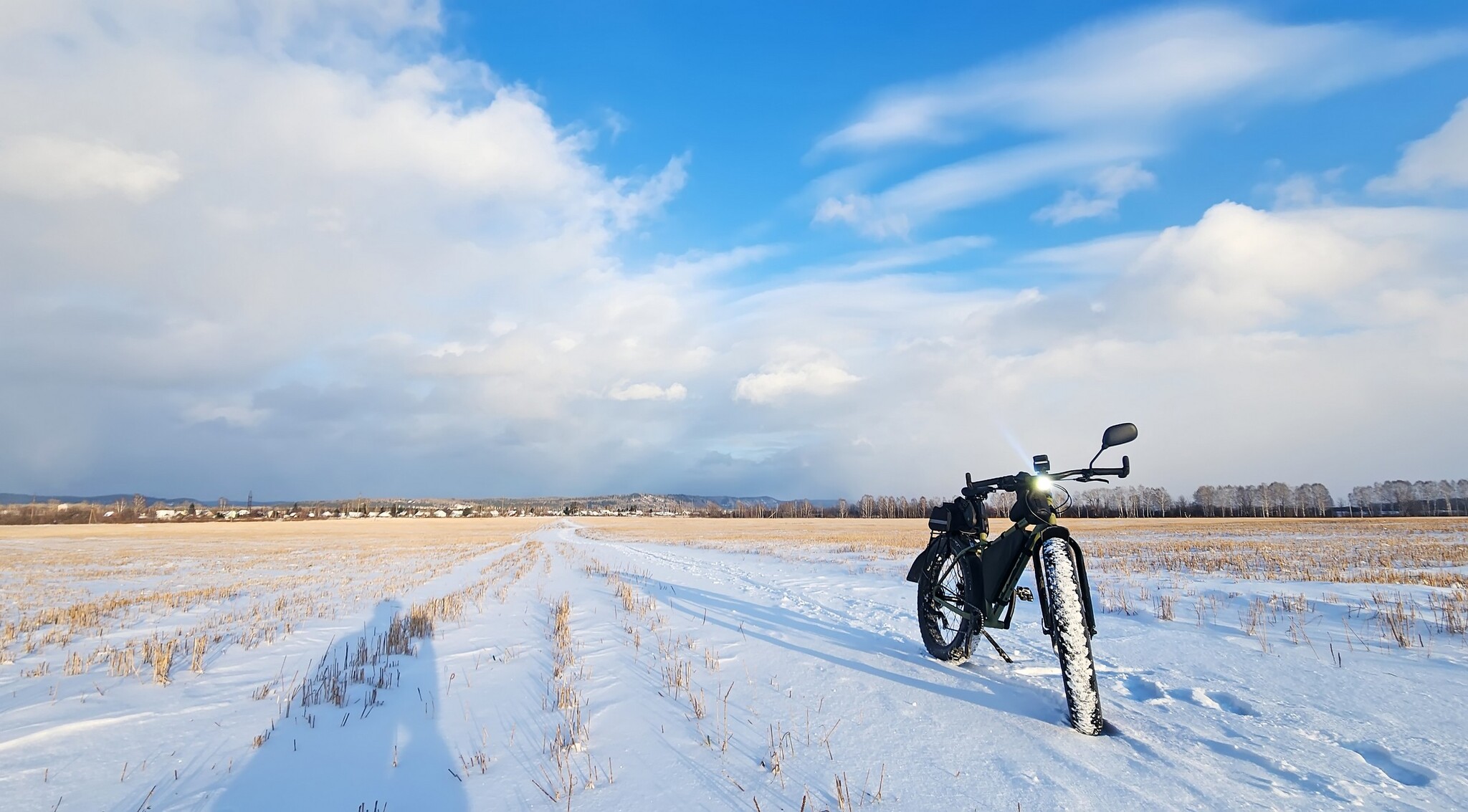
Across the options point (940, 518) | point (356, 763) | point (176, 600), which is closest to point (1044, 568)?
point (940, 518)

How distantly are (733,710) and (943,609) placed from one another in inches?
106

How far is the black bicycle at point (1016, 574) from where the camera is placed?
409 centimetres

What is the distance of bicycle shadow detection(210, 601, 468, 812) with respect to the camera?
3.42 meters

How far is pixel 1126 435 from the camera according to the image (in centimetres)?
434

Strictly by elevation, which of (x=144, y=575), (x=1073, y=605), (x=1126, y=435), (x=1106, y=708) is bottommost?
(x=144, y=575)

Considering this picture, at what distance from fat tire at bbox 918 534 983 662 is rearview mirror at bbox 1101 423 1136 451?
1.68m

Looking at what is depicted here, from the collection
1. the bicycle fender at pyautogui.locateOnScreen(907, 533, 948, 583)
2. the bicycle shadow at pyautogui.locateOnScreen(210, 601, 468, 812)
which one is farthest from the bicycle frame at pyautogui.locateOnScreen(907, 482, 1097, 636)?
the bicycle shadow at pyautogui.locateOnScreen(210, 601, 468, 812)

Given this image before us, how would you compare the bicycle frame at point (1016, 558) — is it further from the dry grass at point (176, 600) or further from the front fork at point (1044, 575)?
the dry grass at point (176, 600)

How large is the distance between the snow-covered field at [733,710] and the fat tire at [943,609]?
0.22 m

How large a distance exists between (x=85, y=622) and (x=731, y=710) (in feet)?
38.6

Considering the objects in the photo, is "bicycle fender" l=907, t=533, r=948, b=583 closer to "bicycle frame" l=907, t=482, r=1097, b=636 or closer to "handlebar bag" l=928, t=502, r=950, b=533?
"handlebar bag" l=928, t=502, r=950, b=533

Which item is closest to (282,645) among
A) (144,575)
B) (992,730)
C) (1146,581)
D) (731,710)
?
(731,710)

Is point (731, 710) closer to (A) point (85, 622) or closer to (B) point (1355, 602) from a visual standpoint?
(B) point (1355, 602)

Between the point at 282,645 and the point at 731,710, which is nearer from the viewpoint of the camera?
the point at 731,710
